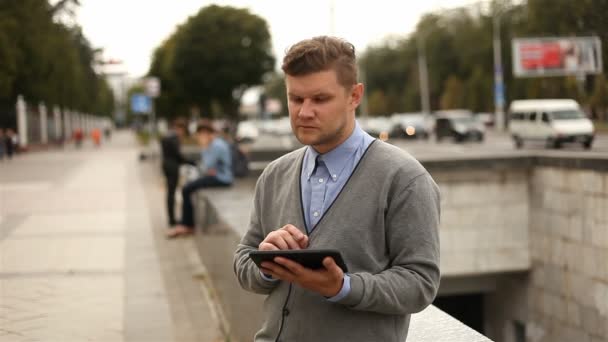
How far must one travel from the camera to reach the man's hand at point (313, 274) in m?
2.04

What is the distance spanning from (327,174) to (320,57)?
0.35 meters

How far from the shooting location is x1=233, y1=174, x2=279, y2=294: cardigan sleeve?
2.40m

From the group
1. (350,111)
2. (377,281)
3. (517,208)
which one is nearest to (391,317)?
(377,281)

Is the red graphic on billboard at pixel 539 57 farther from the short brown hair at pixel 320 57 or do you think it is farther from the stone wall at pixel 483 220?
the short brown hair at pixel 320 57

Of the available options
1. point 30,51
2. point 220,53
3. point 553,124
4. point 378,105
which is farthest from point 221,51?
point 378,105

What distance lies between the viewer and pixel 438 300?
18.2 m

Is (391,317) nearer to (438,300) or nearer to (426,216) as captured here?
(426,216)

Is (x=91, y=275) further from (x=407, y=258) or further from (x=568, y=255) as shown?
(x=568, y=255)

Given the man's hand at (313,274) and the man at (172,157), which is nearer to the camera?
the man's hand at (313,274)

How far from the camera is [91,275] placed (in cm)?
805

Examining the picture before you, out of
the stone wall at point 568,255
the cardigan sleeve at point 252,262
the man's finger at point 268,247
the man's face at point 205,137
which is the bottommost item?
the stone wall at point 568,255

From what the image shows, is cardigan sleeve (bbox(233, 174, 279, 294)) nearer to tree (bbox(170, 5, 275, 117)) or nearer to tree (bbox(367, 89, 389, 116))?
tree (bbox(170, 5, 275, 117))

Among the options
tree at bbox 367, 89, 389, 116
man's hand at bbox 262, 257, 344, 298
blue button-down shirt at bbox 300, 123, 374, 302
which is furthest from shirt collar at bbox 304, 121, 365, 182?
tree at bbox 367, 89, 389, 116

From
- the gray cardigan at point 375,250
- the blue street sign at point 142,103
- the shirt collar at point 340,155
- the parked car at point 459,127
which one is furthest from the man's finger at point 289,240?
the parked car at point 459,127
